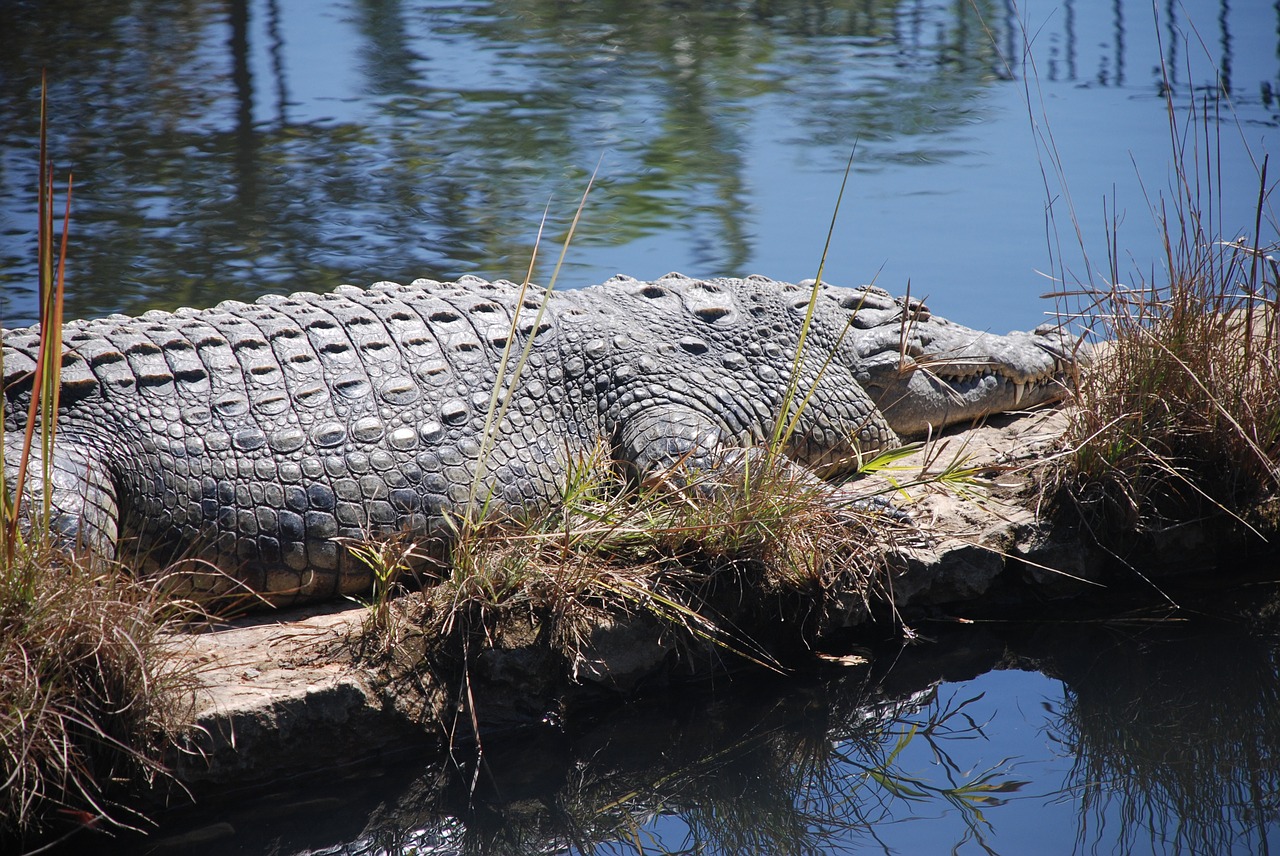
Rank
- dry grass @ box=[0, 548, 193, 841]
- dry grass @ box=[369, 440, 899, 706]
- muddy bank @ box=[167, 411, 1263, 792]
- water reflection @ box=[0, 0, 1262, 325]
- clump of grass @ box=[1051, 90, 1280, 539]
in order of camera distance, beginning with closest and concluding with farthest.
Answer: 1. dry grass @ box=[0, 548, 193, 841]
2. muddy bank @ box=[167, 411, 1263, 792]
3. dry grass @ box=[369, 440, 899, 706]
4. clump of grass @ box=[1051, 90, 1280, 539]
5. water reflection @ box=[0, 0, 1262, 325]

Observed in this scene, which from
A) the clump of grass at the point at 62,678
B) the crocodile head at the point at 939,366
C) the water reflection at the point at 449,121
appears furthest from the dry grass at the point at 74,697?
the water reflection at the point at 449,121

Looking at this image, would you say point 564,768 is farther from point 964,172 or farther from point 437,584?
point 964,172

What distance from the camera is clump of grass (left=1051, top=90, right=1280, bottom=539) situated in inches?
139

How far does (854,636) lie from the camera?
3.41 meters

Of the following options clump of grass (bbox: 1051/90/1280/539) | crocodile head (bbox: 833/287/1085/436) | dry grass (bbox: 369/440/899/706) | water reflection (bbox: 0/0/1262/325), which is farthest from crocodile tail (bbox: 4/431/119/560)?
water reflection (bbox: 0/0/1262/325)

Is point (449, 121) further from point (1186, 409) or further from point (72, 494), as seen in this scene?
point (1186, 409)

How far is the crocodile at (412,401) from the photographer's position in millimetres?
3109

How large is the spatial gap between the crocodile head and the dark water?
0.27 m

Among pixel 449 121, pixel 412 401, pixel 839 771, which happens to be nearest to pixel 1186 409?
pixel 839 771

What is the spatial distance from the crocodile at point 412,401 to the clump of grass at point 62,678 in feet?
0.90

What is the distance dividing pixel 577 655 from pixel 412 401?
942mm

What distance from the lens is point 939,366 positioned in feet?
13.8

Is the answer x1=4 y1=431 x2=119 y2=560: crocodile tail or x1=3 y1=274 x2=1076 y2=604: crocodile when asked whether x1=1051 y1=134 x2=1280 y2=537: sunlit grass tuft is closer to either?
x1=3 y1=274 x2=1076 y2=604: crocodile

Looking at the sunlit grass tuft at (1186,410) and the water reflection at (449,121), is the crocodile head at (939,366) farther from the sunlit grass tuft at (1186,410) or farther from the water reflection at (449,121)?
the water reflection at (449,121)
